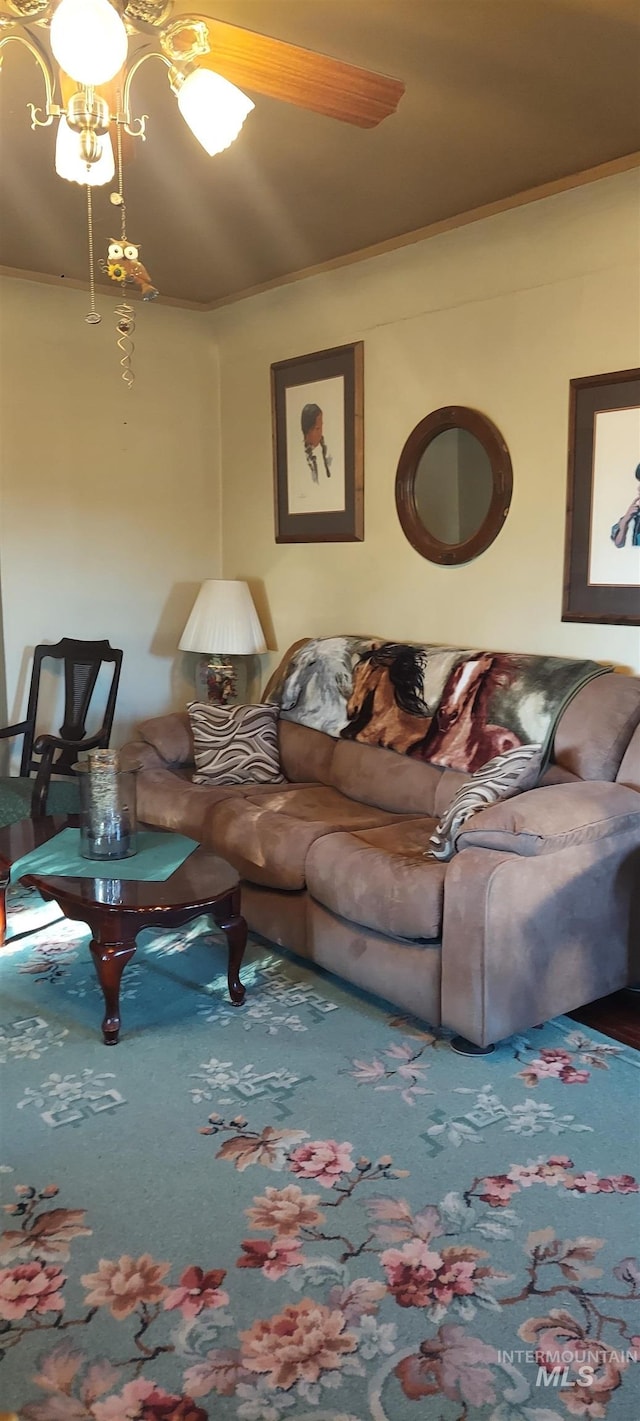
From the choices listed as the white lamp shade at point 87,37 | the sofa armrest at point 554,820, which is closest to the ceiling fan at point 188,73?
the white lamp shade at point 87,37

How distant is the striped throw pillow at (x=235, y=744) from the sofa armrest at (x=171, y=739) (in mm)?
58

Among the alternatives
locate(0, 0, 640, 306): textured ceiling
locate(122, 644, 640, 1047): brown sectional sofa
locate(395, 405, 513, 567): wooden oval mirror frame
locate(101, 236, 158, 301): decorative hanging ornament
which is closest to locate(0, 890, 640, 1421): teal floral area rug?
locate(122, 644, 640, 1047): brown sectional sofa

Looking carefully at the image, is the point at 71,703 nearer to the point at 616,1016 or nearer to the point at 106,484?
the point at 106,484

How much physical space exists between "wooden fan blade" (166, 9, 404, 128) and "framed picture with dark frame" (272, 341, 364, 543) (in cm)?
234

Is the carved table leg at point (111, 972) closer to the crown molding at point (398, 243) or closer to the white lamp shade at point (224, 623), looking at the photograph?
the white lamp shade at point (224, 623)

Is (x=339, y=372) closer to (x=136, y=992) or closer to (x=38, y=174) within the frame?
(x=38, y=174)

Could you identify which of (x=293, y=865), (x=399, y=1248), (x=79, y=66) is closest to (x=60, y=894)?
(x=293, y=865)

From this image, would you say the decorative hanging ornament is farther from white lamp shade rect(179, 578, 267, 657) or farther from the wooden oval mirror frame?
white lamp shade rect(179, 578, 267, 657)

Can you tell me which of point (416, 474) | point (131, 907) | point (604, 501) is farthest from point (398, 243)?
point (131, 907)

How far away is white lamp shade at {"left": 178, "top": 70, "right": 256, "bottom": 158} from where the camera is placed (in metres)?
1.85

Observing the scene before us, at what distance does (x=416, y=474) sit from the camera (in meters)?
4.14

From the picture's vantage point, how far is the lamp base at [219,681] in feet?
16.2

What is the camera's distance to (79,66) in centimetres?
169

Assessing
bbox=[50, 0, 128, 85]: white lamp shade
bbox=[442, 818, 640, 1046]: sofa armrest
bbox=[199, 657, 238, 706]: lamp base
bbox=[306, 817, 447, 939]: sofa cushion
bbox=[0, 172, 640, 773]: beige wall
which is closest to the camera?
bbox=[50, 0, 128, 85]: white lamp shade
